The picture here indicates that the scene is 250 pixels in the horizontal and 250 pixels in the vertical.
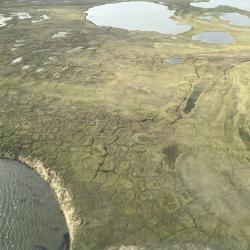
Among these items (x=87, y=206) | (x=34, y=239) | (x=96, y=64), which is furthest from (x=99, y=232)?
(x=96, y=64)

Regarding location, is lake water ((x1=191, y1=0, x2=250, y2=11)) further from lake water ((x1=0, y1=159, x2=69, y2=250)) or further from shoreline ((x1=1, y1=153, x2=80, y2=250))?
lake water ((x1=0, y1=159, x2=69, y2=250))

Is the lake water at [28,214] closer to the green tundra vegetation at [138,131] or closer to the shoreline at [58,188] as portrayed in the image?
the shoreline at [58,188]

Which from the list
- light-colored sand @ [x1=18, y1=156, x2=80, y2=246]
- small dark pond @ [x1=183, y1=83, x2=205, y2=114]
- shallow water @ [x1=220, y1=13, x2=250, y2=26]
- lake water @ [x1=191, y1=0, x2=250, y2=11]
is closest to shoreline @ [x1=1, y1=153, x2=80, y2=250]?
light-colored sand @ [x1=18, y1=156, x2=80, y2=246]

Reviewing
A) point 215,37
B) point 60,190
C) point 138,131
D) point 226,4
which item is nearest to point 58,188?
point 60,190

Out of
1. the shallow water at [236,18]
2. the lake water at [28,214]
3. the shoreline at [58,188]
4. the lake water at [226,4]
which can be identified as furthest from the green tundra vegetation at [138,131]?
the lake water at [226,4]

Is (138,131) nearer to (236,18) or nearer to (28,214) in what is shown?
(28,214)

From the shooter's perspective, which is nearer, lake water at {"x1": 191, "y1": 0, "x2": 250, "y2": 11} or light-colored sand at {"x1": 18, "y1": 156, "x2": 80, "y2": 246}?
light-colored sand at {"x1": 18, "y1": 156, "x2": 80, "y2": 246}
